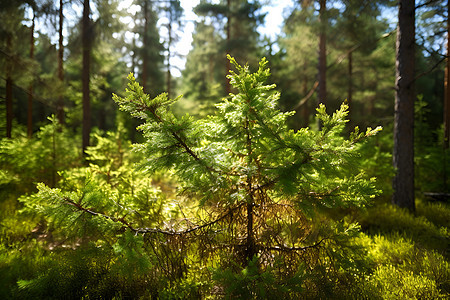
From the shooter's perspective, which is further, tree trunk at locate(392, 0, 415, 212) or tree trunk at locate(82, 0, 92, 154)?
tree trunk at locate(82, 0, 92, 154)

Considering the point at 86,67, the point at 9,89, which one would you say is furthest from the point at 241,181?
→ the point at 9,89

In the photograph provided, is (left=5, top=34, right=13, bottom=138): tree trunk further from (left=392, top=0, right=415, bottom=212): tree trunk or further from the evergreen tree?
(left=392, top=0, right=415, bottom=212): tree trunk

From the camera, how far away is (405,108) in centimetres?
651

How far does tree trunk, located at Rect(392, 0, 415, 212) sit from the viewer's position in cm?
636

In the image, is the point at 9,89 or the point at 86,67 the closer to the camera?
the point at 9,89

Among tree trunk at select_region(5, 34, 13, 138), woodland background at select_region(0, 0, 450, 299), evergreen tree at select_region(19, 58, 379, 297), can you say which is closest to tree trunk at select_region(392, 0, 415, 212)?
woodland background at select_region(0, 0, 450, 299)

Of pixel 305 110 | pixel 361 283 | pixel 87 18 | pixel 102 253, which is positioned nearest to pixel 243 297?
pixel 102 253

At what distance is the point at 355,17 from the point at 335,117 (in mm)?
7302

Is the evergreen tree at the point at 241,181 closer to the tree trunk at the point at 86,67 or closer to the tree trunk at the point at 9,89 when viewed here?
the tree trunk at the point at 86,67

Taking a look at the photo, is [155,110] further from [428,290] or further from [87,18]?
[87,18]

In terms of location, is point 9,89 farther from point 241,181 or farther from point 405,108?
point 405,108

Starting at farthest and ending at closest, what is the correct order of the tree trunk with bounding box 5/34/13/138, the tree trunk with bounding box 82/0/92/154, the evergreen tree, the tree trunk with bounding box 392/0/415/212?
the tree trunk with bounding box 82/0/92/154, the tree trunk with bounding box 5/34/13/138, the tree trunk with bounding box 392/0/415/212, the evergreen tree

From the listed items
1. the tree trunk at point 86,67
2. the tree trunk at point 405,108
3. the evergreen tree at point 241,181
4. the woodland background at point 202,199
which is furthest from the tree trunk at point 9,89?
the tree trunk at point 405,108

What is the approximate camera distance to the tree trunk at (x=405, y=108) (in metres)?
6.36
